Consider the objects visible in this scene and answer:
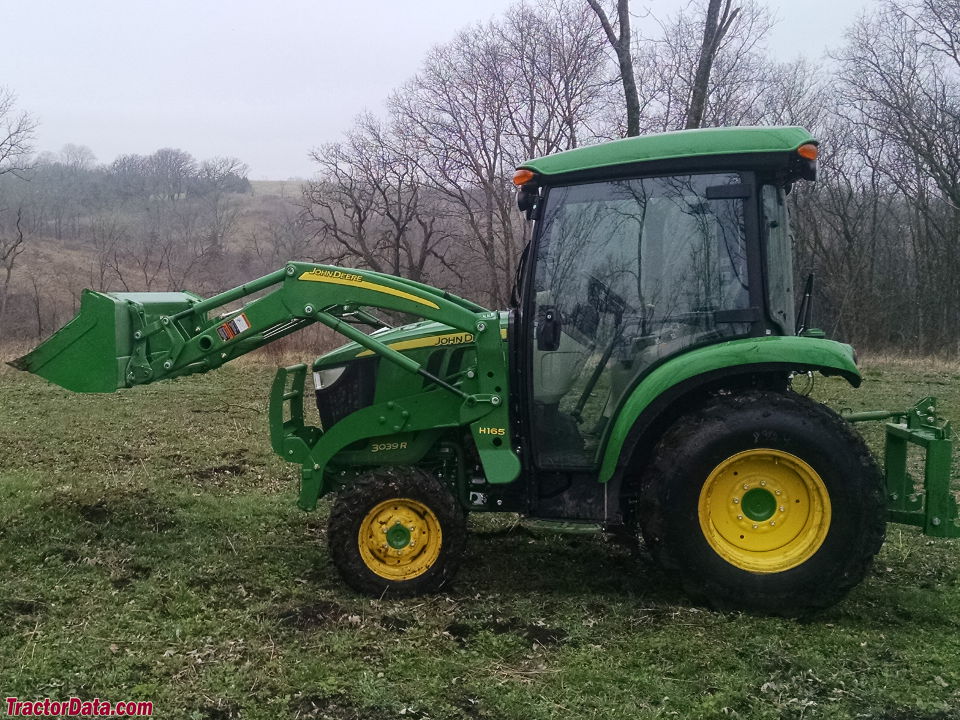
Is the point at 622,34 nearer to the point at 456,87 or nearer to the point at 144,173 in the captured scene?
the point at 456,87

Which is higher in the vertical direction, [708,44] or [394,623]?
[708,44]

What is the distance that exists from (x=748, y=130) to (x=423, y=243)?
22.0 m

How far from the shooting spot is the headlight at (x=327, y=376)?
14.9ft

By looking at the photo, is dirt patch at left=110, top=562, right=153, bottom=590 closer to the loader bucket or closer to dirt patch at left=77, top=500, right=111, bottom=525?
dirt patch at left=77, top=500, right=111, bottom=525

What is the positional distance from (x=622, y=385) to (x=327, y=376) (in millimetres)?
1687

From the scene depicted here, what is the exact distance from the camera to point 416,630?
12.1 feet

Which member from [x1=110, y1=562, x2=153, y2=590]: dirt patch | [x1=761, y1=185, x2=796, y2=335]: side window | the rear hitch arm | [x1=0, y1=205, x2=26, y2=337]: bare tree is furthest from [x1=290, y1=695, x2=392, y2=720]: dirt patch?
[x1=0, y1=205, x2=26, y2=337]: bare tree

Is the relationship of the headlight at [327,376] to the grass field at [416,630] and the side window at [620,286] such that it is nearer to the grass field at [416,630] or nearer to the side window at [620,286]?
the grass field at [416,630]

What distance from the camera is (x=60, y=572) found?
4336 mm

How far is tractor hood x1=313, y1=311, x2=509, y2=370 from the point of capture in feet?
14.1

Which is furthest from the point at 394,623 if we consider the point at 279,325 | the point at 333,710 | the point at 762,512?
the point at 762,512

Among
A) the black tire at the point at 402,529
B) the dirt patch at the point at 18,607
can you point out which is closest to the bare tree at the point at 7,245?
the dirt patch at the point at 18,607

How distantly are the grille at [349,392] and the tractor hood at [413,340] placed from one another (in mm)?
63

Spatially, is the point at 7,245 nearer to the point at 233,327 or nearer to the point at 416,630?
the point at 233,327
